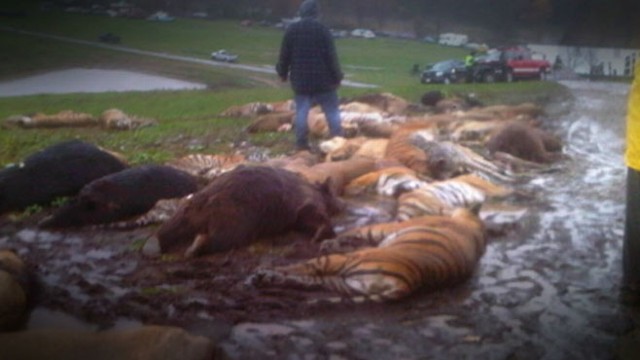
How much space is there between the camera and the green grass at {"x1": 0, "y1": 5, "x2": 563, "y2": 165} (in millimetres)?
2174

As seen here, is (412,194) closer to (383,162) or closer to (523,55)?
(383,162)

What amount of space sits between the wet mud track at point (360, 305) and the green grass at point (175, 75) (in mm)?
309

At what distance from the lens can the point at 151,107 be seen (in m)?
2.33

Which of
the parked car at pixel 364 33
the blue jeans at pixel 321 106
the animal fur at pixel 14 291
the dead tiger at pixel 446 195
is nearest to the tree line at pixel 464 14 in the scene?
the parked car at pixel 364 33

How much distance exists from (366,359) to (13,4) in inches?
52.9

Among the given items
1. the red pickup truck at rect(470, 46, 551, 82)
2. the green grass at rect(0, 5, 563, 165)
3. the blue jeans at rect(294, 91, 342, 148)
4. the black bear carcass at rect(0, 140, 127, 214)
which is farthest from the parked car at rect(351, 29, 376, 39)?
the black bear carcass at rect(0, 140, 127, 214)

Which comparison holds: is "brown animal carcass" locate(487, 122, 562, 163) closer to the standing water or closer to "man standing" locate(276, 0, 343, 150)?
the standing water

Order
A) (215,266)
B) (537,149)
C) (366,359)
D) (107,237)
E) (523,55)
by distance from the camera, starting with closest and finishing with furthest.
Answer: (366,359), (215,266), (107,237), (523,55), (537,149)

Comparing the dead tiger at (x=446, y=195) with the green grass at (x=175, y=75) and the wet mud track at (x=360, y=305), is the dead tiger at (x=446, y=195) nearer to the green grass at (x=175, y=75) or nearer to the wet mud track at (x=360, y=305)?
the wet mud track at (x=360, y=305)

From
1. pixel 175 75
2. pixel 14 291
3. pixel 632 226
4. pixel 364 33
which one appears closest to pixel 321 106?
pixel 364 33

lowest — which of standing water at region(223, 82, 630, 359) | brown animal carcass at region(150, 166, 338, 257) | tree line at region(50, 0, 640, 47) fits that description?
standing water at region(223, 82, 630, 359)

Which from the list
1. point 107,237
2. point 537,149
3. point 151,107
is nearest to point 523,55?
point 537,149

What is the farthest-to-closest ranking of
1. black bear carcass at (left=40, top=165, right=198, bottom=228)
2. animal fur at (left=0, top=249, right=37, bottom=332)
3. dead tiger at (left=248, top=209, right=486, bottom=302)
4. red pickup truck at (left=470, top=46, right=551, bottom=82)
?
red pickup truck at (left=470, top=46, right=551, bottom=82)
black bear carcass at (left=40, top=165, right=198, bottom=228)
dead tiger at (left=248, top=209, right=486, bottom=302)
animal fur at (left=0, top=249, right=37, bottom=332)

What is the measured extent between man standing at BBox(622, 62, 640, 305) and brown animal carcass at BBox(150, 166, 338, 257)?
891mm
